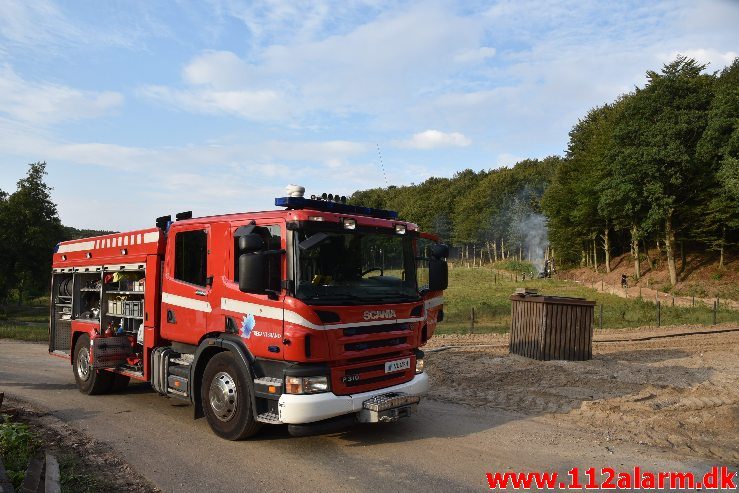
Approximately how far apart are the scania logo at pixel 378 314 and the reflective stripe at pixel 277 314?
0.18ft

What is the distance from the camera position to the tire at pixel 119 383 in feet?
30.1

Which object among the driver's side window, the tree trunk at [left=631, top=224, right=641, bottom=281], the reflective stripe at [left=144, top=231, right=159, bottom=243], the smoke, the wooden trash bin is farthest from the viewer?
the smoke

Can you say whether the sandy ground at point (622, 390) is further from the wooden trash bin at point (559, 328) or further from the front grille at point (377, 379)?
the front grille at point (377, 379)

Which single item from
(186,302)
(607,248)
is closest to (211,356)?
(186,302)

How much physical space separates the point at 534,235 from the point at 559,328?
6545 cm

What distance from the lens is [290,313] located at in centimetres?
578

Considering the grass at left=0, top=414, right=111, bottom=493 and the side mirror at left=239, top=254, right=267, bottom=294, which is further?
the side mirror at left=239, top=254, right=267, bottom=294

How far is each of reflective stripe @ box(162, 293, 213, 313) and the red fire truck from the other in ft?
0.08

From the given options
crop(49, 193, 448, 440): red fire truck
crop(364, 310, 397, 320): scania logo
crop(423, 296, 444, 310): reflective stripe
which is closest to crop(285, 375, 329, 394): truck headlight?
crop(49, 193, 448, 440): red fire truck

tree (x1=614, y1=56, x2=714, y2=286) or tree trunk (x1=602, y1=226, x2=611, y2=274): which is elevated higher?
tree (x1=614, y1=56, x2=714, y2=286)

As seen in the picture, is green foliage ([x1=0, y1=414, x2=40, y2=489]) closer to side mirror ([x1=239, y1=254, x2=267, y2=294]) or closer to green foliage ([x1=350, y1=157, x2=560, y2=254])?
side mirror ([x1=239, y1=254, x2=267, y2=294])

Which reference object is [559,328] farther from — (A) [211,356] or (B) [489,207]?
(B) [489,207]

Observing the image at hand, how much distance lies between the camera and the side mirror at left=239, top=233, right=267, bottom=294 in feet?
18.6

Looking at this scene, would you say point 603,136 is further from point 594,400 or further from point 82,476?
point 82,476
